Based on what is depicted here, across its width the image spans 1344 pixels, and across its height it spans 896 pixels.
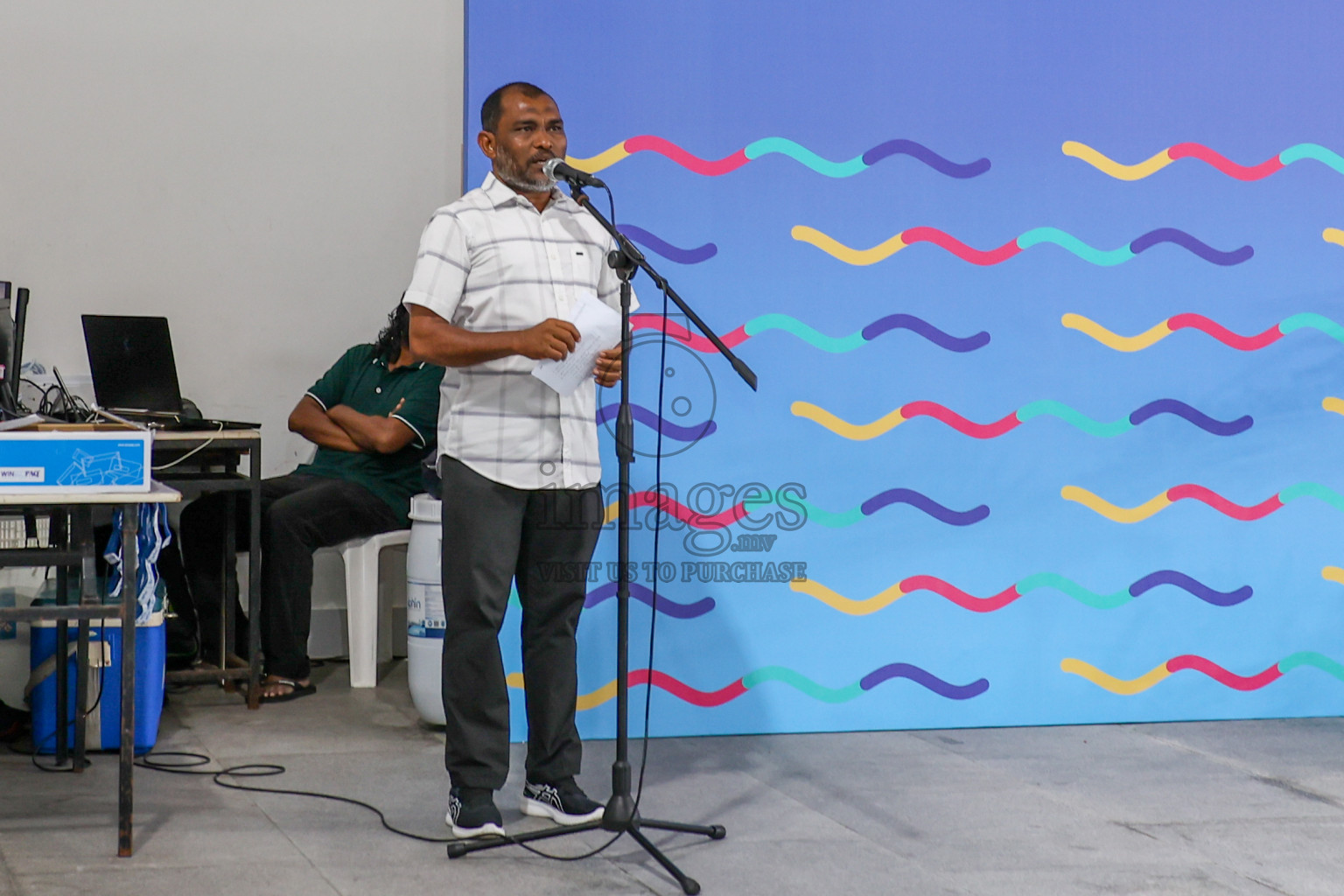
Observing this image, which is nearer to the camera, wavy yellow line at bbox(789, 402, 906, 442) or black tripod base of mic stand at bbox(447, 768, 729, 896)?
black tripod base of mic stand at bbox(447, 768, 729, 896)

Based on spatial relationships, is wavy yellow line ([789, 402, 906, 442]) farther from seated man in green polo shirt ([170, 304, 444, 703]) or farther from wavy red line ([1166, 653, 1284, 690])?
seated man in green polo shirt ([170, 304, 444, 703])

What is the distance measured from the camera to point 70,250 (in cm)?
468

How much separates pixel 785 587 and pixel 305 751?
1.30 m

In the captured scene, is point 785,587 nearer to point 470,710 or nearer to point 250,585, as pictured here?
point 470,710

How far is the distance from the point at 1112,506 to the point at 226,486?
2533 millimetres

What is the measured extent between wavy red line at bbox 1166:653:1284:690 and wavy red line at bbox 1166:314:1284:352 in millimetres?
892

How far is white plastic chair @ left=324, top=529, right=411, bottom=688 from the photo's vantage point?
4.44 meters

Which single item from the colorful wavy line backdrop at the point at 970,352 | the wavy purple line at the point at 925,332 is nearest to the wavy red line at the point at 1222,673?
the colorful wavy line backdrop at the point at 970,352

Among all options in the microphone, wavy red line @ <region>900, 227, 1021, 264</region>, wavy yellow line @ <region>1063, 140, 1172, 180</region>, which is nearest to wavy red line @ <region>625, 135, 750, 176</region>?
wavy red line @ <region>900, 227, 1021, 264</region>

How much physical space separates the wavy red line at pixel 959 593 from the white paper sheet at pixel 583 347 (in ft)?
4.88

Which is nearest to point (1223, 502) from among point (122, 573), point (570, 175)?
point (570, 175)

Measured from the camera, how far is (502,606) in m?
2.76

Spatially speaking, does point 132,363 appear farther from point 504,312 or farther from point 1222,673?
point 1222,673

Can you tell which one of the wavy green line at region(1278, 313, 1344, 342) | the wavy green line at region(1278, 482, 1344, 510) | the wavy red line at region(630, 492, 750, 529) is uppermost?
the wavy green line at region(1278, 313, 1344, 342)
